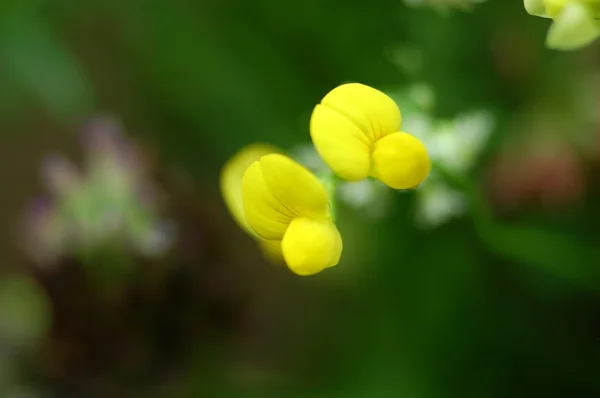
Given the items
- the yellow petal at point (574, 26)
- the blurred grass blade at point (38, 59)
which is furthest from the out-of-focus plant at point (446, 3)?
the blurred grass blade at point (38, 59)

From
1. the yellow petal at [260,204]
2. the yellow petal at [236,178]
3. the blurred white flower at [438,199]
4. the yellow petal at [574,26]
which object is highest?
the blurred white flower at [438,199]

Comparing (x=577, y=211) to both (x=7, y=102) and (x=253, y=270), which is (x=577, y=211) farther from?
(x=7, y=102)

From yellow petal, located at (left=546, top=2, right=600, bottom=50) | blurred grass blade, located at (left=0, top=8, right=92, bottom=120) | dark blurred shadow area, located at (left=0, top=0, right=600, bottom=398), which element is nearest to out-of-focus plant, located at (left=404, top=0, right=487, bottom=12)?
dark blurred shadow area, located at (left=0, top=0, right=600, bottom=398)

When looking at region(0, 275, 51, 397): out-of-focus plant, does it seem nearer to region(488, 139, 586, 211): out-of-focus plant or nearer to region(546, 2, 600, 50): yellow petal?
region(488, 139, 586, 211): out-of-focus plant

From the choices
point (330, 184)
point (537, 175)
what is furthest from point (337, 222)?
point (330, 184)

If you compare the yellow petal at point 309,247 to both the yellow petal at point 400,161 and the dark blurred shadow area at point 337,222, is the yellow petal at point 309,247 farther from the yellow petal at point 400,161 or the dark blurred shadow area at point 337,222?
the dark blurred shadow area at point 337,222

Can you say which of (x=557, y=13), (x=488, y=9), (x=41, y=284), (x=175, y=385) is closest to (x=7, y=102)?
(x=41, y=284)
